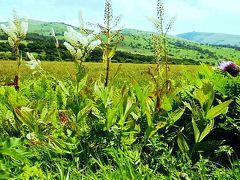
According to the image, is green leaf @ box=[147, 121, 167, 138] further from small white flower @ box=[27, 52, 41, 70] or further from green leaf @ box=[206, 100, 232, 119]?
small white flower @ box=[27, 52, 41, 70]

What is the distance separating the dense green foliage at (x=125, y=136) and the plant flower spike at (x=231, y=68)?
98 mm

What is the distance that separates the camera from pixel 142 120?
4.12 metres

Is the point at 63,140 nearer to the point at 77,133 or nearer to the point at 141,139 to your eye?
the point at 77,133

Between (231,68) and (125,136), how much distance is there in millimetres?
1302

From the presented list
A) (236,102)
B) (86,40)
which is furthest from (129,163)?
(236,102)

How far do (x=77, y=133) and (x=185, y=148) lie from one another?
0.95m

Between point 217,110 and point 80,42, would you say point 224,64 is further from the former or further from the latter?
point 80,42

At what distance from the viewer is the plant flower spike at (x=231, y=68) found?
428 cm

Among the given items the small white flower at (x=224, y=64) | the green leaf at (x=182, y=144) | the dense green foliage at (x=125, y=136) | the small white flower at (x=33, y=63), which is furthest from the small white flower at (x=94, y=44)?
the small white flower at (x=224, y=64)

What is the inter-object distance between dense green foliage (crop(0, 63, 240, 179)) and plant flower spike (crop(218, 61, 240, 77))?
0.32 feet

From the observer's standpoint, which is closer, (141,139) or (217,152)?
(217,152)

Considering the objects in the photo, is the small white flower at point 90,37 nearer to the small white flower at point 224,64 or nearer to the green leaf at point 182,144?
the green leaf at point 182,144

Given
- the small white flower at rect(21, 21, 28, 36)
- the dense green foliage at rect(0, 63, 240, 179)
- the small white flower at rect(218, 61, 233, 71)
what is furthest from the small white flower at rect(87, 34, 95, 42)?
the small white flower at rect(218, 61, 233, 71)

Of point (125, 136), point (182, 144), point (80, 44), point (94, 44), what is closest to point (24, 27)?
point (80, 44)
